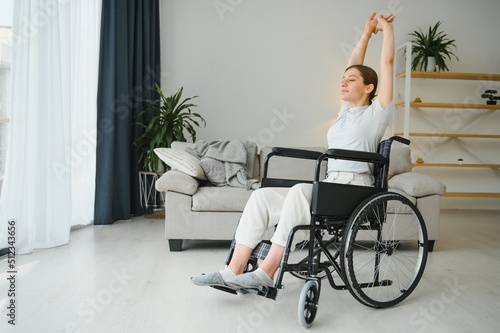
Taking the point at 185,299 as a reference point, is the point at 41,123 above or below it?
above

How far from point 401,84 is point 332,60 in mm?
828

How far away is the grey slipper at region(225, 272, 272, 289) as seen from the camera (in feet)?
5.70

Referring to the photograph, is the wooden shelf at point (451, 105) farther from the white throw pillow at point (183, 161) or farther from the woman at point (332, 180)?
the woman at point (332, 180)

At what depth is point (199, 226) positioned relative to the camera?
2.93 metres

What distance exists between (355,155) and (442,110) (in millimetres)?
3880

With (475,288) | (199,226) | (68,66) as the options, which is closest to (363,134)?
(475,288)

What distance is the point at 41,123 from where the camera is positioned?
2.76 m

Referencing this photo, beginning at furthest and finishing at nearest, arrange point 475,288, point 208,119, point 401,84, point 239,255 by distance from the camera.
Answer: point 401,84
point 208,119
point 475,288
point 239,255

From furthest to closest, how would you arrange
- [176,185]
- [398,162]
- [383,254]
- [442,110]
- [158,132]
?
1. [442,110]
2. [158,132]
3. [398,162]
4. [176,185]
5. [383,254]

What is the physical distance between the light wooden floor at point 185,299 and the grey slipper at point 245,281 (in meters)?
0.13

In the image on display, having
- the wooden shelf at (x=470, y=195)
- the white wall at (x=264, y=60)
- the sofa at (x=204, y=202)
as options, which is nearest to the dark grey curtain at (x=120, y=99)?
the white wall at (x=264, y=60)

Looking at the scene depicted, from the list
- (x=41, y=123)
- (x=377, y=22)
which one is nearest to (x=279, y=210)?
(x=377, y=22)

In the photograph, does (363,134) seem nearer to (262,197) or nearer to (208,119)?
(262,197)

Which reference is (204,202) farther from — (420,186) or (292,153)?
(420,186)
